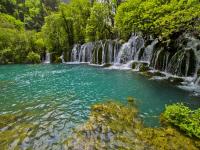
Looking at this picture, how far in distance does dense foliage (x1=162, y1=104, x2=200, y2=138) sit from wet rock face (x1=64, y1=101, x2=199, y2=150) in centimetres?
34

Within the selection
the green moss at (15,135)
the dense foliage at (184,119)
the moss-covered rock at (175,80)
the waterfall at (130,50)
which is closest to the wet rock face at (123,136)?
the dense foliage at (184,119)

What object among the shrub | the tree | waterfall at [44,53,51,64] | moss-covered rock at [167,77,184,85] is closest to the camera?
moss-covered rock at [167,77,184,85]

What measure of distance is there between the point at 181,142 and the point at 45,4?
9423cm

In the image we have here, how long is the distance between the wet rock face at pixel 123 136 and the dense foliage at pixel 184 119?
337mm

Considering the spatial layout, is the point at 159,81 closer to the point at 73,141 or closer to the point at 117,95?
the point at 117,95

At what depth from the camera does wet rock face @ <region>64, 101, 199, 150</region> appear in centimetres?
639

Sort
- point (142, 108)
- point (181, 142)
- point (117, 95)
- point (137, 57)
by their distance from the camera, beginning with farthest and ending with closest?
point (137, 57) → point (117, 95) → point (142, 108) → point (181, 142)

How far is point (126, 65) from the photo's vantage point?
26422 millimetres

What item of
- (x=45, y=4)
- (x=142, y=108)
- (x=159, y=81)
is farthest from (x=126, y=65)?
(x=45, y=4)

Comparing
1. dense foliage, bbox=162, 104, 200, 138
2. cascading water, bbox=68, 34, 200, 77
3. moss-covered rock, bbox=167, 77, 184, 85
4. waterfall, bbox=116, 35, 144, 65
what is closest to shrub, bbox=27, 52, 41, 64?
cascading water, bbox=68, 34, 200, 77

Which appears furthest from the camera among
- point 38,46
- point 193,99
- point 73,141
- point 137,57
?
point 38,46

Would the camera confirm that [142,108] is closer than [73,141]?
No

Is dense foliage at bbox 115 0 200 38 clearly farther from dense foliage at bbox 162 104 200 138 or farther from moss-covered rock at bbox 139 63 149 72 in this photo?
dense foliage at bbox 162 104 200 138

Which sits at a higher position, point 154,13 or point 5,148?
point 154,13
